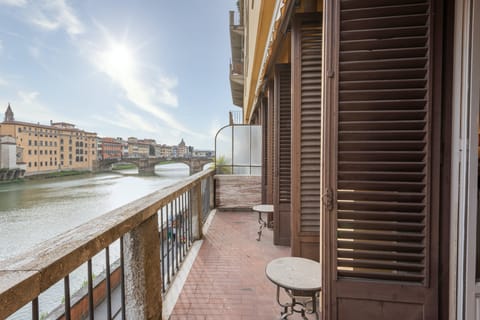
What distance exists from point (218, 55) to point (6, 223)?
42.4ft

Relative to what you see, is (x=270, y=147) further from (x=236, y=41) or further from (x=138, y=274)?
(x=236, y=41)

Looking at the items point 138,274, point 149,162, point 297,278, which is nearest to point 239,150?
point 297,278

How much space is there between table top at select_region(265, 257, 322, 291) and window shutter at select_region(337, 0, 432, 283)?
0.32 metres

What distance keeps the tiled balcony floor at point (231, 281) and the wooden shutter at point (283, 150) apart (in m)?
0.38

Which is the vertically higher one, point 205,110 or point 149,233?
point 205,110

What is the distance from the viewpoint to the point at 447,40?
3.10 feet

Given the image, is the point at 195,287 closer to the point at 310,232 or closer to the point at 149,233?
the point at 149,233

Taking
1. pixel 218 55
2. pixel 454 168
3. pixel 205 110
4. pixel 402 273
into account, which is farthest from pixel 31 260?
pixel 205 110

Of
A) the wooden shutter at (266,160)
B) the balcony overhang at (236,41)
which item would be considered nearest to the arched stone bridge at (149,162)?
the balcony overhang at (236,41)

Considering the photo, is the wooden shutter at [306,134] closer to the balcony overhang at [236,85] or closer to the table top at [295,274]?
the table top at [295,274]

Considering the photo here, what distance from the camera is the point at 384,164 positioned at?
3.34ft

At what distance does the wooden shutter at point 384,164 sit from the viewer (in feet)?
3.19

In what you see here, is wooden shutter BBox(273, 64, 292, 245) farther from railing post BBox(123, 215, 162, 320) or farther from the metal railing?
railing post BBox(123, 215, 162, 320)

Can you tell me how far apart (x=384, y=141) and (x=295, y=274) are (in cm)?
98
